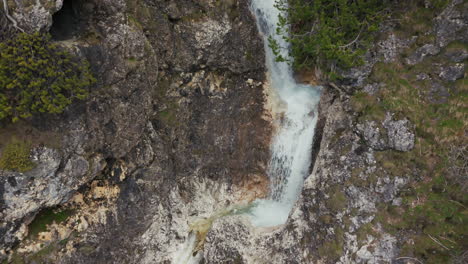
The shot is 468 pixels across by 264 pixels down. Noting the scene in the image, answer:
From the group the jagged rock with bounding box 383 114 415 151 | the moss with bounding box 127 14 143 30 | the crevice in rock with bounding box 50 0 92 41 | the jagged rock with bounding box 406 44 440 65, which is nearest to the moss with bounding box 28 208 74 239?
the crevice in rock with bounding box 50 0 92 41

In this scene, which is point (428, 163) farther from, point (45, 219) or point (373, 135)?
point (45, 219)

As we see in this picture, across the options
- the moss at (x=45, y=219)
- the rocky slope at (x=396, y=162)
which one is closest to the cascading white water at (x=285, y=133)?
the rocky slope at (x=396, y=162)

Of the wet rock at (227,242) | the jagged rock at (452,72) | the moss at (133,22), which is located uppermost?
the jagged rock at (452,72)

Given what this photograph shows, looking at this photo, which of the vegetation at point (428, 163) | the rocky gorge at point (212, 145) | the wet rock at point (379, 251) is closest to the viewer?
the rocky gorge at point (212, 145)

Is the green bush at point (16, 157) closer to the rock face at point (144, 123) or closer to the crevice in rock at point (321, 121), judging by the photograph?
the rock face at point (144, 123)

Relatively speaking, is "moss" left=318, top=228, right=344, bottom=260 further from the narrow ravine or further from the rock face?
the rock face
